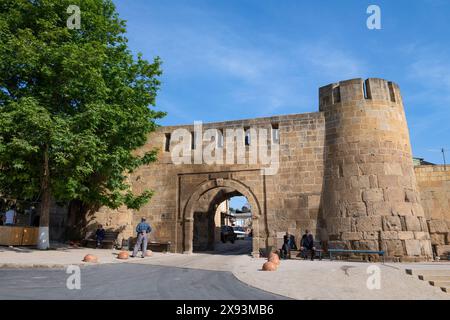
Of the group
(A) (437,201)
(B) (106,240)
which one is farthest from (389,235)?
(B) (106,240)

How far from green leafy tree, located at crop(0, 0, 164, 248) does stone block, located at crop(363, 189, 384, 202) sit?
9250 millimetres

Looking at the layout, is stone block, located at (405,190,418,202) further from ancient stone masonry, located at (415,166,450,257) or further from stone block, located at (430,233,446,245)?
stone block, located at (430,233,446,245)

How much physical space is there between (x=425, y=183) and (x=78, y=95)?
49.6 ft

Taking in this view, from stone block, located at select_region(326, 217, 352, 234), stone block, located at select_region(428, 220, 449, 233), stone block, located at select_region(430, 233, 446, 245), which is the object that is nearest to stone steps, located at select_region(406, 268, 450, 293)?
stone block, located at select_region(326, 217, 352, 234)

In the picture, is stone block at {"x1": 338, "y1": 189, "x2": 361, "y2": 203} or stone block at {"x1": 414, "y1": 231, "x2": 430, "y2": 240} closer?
stone block at {"x1": 414, "y1": 231, "x2": 430, "y2": 240}

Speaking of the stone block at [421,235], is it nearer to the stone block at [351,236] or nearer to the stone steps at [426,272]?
the stone block at [351,236]

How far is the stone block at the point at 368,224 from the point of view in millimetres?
13477

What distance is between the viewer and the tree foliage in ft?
36.2

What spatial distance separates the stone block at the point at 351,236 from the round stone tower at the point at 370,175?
37mm

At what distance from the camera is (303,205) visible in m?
15.4

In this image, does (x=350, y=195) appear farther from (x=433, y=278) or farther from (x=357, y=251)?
(x=433, y=278)
